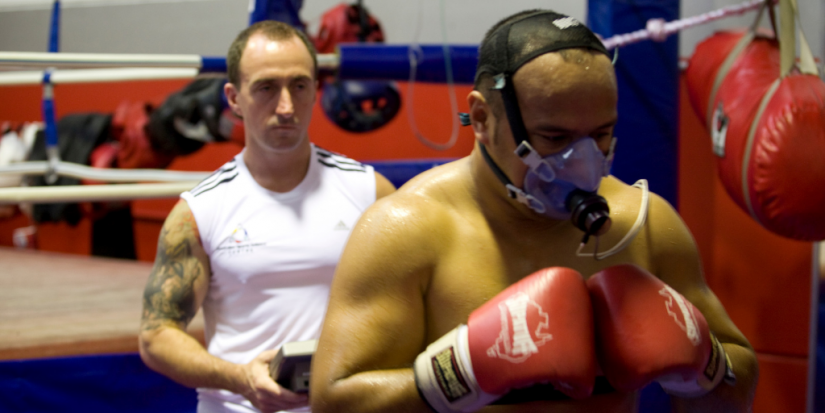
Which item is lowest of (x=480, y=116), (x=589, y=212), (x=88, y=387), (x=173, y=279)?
(x=88, y=387)

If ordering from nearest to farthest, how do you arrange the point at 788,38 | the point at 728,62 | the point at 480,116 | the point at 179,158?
the point at 480,116, the point at 788,38, the point at 728,62, the point at 179,158

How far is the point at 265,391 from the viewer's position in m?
1.29

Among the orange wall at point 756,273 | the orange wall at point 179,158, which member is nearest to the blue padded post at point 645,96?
the orange wall at point 756,273

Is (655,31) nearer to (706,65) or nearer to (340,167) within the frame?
(706,65)

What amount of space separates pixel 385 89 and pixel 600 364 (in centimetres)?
189

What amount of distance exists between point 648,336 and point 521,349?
16 centimetres

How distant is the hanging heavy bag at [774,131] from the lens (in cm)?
142

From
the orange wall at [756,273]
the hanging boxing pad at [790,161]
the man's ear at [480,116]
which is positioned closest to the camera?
the man's ear at [480,116]

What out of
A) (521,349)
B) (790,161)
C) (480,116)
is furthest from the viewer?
(790,161)

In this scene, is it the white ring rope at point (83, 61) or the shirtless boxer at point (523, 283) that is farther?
the white ring rope at point (83, 61)

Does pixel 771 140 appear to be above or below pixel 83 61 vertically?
below

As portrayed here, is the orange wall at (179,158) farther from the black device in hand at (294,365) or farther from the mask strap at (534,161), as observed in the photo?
the mask strap at (534,161)

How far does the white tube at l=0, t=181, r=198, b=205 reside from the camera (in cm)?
188

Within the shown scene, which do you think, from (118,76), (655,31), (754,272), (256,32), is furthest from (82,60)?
(754,272)
